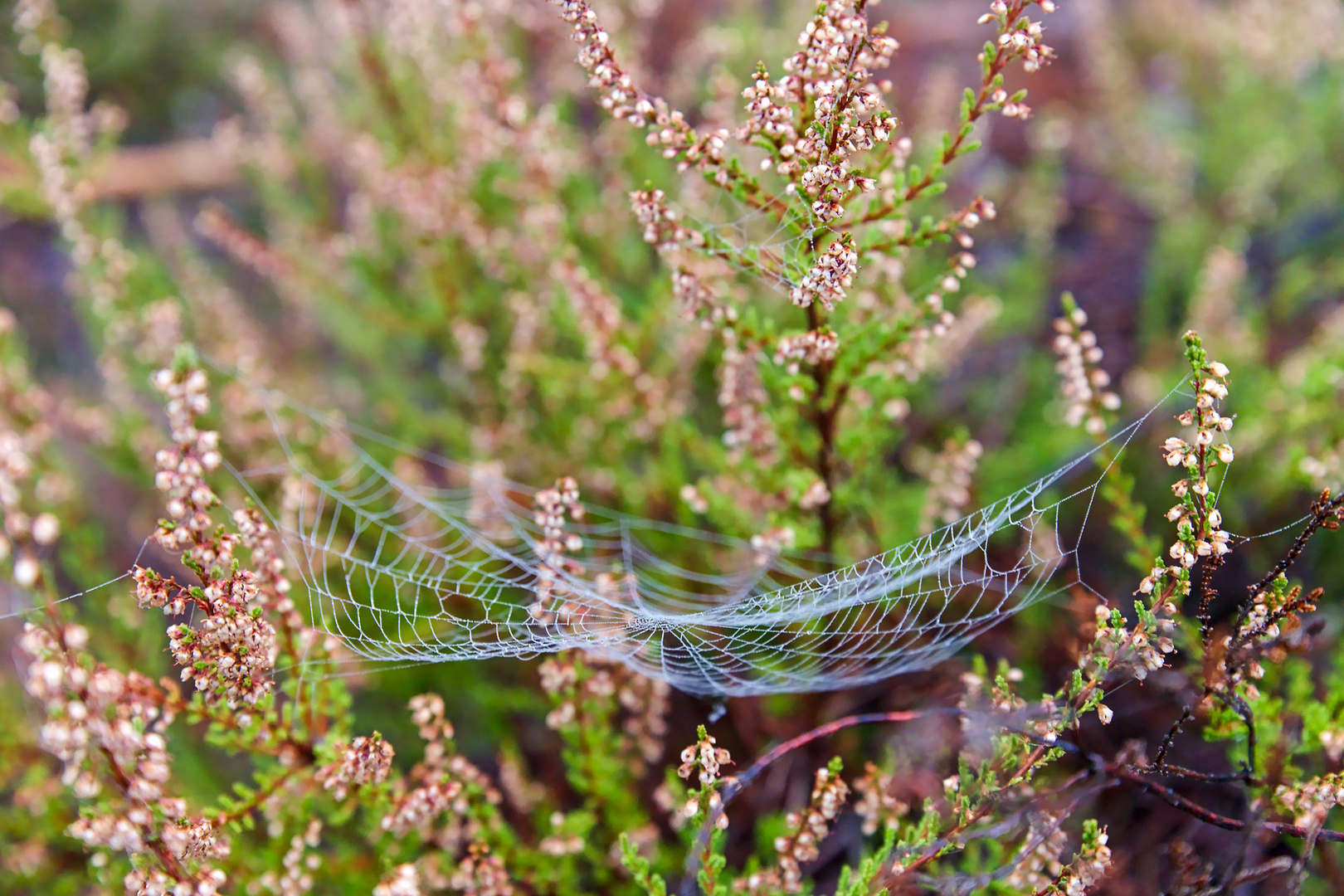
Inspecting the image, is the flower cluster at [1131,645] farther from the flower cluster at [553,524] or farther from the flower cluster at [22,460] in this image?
the flower cluster at [22,460]

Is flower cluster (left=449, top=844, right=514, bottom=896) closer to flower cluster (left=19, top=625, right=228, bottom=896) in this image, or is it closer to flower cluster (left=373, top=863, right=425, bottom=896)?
flower cluster (left=373, top=863, right=425, bottom=896)

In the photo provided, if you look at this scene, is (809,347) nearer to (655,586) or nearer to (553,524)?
(553,524)

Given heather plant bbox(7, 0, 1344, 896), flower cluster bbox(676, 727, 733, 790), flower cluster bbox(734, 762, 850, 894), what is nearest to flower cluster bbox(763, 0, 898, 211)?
heather plant bbox(7, 0, 1344, 896)

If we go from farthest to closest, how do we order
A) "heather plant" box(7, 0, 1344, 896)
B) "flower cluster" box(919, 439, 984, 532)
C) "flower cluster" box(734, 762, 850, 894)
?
"flower cluster" box(919, 439, 984, 532)
"flower cluster" box(734, 762, 850, 894)
"heather plant" box(7, 0, 1344, 896)

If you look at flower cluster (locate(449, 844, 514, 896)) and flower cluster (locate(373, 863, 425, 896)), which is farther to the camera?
flower cluster (locate(449, 844, 514, 896))

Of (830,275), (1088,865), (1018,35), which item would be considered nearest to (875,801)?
(1088,865)

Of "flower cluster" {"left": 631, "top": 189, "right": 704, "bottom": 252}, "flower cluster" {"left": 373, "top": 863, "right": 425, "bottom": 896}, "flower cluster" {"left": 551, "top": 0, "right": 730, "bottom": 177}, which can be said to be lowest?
"flower cluster" {"left": 373, "top": 863, "right": 425, "bottom": 896}

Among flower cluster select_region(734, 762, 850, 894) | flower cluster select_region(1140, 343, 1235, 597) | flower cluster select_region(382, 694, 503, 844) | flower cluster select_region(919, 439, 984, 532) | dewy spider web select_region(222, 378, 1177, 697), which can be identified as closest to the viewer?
flower cluster select_region(1140, 343, 1235, 597)
